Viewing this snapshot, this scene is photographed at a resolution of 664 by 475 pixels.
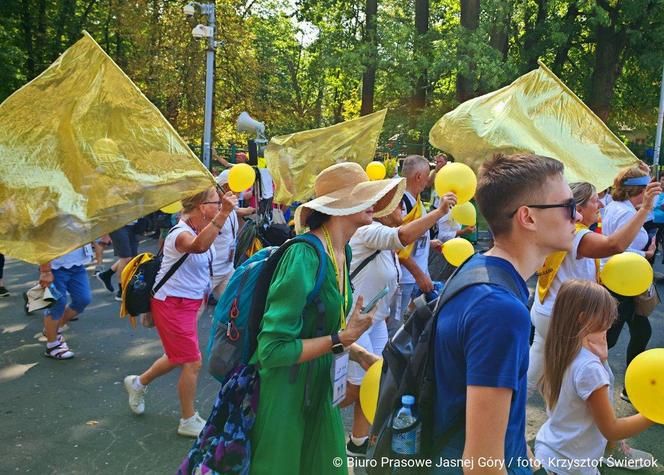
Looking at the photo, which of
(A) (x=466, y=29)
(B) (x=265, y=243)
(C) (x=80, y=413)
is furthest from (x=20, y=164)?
(A) (x=466, y=29)

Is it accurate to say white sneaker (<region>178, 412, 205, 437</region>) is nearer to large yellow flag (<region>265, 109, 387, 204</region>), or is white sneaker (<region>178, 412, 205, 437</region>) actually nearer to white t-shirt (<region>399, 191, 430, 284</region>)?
white t-shirt (<region>399, 191, 430, 284</region>)

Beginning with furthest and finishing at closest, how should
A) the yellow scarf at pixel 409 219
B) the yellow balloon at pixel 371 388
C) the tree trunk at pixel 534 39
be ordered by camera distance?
the tree trunk at pixel 534 39 < the yellow scarf at pixel 409 219 < the yellow balloon at pixel 371 388

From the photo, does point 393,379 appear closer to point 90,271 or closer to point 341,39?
point 90,271

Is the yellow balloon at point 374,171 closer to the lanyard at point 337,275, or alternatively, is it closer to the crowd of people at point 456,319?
the crowd of people at point 456,319

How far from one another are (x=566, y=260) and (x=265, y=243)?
3.93 m

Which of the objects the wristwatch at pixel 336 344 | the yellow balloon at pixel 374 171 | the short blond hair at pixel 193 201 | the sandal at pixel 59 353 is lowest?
the sandal at pixel 59 353

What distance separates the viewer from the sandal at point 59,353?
19.0ft

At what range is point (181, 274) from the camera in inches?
172

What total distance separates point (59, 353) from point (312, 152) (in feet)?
12.2

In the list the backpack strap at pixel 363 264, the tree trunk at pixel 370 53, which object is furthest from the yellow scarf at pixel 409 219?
the tree trunk at pixel 370 53

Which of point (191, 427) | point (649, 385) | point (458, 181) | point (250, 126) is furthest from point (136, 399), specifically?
point (250, 126)

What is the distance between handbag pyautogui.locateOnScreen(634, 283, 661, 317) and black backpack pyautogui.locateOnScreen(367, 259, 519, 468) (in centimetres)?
349

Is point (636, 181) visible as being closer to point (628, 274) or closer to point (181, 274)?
point (628, 274)

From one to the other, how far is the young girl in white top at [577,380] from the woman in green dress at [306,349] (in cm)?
103
